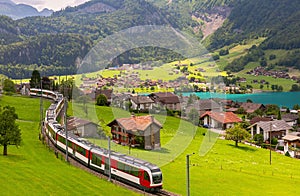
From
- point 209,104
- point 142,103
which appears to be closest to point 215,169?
point 142,103

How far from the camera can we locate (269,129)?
2813 inches

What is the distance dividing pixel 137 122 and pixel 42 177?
1025 centimetres

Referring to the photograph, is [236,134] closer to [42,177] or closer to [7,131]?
[7,131]

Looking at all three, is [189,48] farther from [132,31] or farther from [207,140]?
[207,140]

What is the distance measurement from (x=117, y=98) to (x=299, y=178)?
19176 mm

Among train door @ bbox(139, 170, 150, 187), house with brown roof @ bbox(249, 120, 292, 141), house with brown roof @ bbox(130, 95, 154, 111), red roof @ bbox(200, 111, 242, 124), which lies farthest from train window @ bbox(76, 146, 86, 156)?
house with brown roof @ bbox(249, 120, 292, 141)

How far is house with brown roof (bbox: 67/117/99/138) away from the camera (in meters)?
45.7

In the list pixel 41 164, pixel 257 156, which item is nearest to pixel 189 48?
pixel 41 164

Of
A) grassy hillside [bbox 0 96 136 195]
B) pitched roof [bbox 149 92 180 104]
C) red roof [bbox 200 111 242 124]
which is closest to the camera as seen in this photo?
grassy hillside [bbox 0 96 136 195]

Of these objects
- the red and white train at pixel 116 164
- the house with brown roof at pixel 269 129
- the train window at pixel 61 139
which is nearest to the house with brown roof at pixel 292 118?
the house with brown roof at pixel 269 129

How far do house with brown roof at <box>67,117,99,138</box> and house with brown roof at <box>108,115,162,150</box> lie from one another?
2733 mm

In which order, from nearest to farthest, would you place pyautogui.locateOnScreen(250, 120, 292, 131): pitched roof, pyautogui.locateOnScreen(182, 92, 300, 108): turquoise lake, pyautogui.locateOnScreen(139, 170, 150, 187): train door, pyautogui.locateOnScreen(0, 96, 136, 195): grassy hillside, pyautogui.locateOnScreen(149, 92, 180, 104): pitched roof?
pyautogui.locateOnScreen(0, 96, 136, 195): grassy hillside, pyautogui.locateOnScreen(139, 170, 150, 187): train door, pyautogui.locateOnScreen(149, 92, 180, 104): pitched roof, pyautogui.locateOnScreen(250, 120, 292, 131): pitched roof, pyautogui.locateOnScreen(182, 92, 300, 108): turquoise lake

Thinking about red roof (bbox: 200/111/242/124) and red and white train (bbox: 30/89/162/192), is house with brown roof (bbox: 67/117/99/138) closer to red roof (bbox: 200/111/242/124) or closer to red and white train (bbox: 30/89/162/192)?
red and white train (bbox: 30/89/162/192)

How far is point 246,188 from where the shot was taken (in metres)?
30.6
